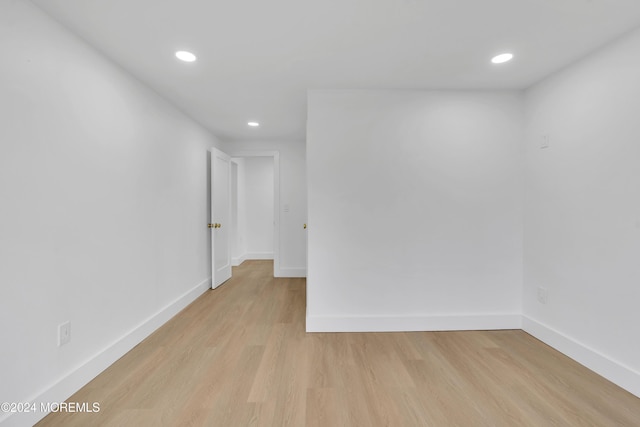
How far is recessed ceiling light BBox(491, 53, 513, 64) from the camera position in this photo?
6.82 ft

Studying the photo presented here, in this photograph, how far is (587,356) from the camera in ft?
6.79

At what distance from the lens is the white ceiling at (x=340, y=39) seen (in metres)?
1.58

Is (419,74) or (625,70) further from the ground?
(419,74)

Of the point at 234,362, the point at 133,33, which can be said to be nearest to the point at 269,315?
the point at 234,362

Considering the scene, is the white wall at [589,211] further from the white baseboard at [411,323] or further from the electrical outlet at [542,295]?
the white baseboard at [411,323]

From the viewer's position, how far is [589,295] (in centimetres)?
209

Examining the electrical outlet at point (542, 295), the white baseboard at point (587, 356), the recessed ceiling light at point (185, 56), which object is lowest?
the white baseboard at point (587, 356)

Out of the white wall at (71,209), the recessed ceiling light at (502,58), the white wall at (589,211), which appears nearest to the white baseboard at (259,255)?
the white wall at (71,209)

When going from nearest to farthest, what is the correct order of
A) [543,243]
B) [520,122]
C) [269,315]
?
[543,243] → [520,122] → [269,315]

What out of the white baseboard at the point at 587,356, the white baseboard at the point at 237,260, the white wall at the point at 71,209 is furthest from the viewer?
the white baseboard at the point at 237,260

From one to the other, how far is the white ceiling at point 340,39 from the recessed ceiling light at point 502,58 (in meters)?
0.05

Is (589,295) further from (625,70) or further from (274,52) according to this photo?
(274,52)

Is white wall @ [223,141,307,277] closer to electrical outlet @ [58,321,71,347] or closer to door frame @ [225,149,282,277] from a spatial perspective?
door frame @ [225,149,282,277]

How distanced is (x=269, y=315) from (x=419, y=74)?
2815 mm
